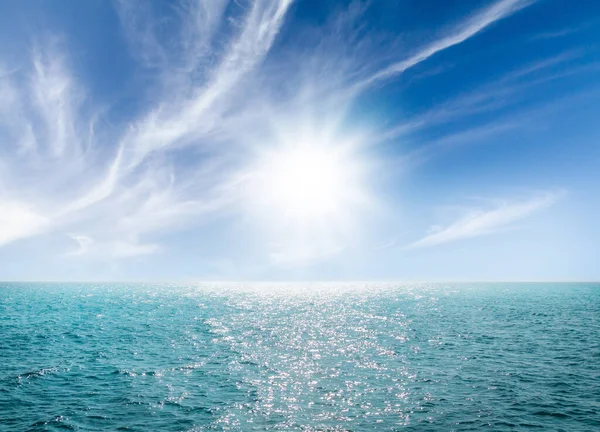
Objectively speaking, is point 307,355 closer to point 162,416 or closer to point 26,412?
point 162,416

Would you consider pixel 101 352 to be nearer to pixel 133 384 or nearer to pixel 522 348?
pixel 133 384

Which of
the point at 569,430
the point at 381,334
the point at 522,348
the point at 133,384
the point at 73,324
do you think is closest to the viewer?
the point at 569,430

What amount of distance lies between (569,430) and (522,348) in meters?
31.6

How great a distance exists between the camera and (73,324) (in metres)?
83.9

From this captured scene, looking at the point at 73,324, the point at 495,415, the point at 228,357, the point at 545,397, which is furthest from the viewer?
the point at 73,324

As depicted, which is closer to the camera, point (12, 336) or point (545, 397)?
point (545, 397)

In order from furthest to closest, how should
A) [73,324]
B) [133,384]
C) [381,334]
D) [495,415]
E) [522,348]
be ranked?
[73,324] → [381,334] → [522,348] → [133,384] → [495,415]

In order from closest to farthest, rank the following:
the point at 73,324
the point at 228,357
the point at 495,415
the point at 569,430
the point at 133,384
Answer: the point at 569,430 < the point at 495,415 < the point at 133,384 < the point at 228,357 < the point at 73,324

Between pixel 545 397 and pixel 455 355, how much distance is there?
17459 millimetres

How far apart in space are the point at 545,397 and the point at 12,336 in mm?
84668

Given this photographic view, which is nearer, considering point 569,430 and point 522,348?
point 569,430

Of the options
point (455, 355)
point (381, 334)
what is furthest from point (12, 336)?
point (455, 355)

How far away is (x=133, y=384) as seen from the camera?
126 ft

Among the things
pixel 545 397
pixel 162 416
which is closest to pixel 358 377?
pixel 545 397
